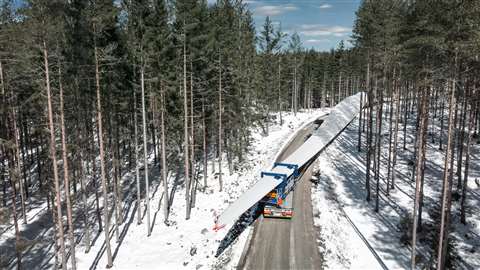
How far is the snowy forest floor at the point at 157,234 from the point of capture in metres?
18.2

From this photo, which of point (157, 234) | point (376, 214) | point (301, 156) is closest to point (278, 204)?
point (376, 214)

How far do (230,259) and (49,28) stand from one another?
13406 mm

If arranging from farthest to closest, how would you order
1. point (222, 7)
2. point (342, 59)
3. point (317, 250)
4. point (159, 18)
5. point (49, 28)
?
1. point (342, 59)
2. point (222, 7)
3. point (159, 18)
4. point (317, 250)
5. point (49, 28)

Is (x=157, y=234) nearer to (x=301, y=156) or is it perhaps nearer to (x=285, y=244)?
(x=285, y=244)

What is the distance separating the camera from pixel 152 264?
18.4 meters

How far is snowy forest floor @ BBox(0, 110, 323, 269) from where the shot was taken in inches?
717

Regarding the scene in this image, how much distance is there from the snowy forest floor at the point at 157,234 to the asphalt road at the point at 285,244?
858 millimetres

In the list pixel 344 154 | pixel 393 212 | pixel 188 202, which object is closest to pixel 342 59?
pixel 344 154

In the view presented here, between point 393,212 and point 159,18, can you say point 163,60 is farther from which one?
point 393,212

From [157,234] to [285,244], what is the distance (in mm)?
9548

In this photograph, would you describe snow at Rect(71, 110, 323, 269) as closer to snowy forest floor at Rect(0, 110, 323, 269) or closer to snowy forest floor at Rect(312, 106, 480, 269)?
snowy forest floor at Rect(0, 110, 323, 269)

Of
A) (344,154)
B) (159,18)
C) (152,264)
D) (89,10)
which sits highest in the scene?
(159,18)

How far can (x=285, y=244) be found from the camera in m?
17.6

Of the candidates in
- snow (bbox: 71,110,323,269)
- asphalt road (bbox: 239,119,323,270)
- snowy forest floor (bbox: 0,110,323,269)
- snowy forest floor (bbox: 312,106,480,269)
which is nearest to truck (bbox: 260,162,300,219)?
asphalt road (bbox: 239,119,323,270)
